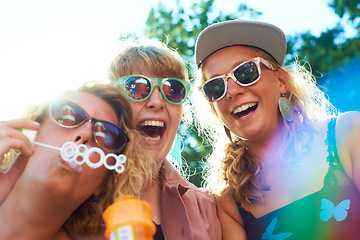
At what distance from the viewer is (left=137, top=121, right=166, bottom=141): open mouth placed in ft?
9.29

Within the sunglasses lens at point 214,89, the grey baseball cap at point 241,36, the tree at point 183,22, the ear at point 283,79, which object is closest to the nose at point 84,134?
the sunglasses lens at point 214,89

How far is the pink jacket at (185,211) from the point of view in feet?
8.40

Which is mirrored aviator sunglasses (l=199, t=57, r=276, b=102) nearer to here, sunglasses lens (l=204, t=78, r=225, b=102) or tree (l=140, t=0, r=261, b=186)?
sunglasses lens (l=204, t=78, r=225, b=102)

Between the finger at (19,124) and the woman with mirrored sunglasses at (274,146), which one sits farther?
the woman with mirrored sunglasses at (274,146)

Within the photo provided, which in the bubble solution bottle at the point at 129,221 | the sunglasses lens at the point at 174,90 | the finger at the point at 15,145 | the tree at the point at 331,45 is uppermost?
the tree at the point at 331,45

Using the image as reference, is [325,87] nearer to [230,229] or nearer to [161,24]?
[161,24]

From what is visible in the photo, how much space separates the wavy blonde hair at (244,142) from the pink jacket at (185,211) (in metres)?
0.22

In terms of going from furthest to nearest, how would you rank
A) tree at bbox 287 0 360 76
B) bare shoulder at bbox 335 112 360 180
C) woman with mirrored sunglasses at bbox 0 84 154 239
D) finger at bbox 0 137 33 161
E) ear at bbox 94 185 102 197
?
tree at bbox 287 0 360 76
bare shoulder at bbox 335 112 360 180
ear at bbox 94 185 102 197
woman with mirrored sunglasses at bbox 0 84 154 239
finger at bbox 0 137 33 161

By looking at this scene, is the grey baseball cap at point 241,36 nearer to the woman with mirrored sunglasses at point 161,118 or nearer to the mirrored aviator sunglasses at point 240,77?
the mirrored aviator sunglasses at point 240,77

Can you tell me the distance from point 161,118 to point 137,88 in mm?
310

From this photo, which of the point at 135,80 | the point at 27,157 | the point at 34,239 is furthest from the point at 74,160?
the point at 135,80

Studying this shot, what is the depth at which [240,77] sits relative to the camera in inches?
109

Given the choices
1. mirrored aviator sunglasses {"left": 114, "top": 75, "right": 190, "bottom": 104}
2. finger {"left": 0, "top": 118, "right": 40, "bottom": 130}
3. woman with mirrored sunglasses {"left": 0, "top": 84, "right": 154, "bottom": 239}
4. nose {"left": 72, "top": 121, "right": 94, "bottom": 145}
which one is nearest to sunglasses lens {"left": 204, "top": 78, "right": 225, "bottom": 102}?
mirrored aviator sunglasses {"left": 114, "top": 75, "right": 190, "bottom": 104}

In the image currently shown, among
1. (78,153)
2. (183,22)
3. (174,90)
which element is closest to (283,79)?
(174,90)
